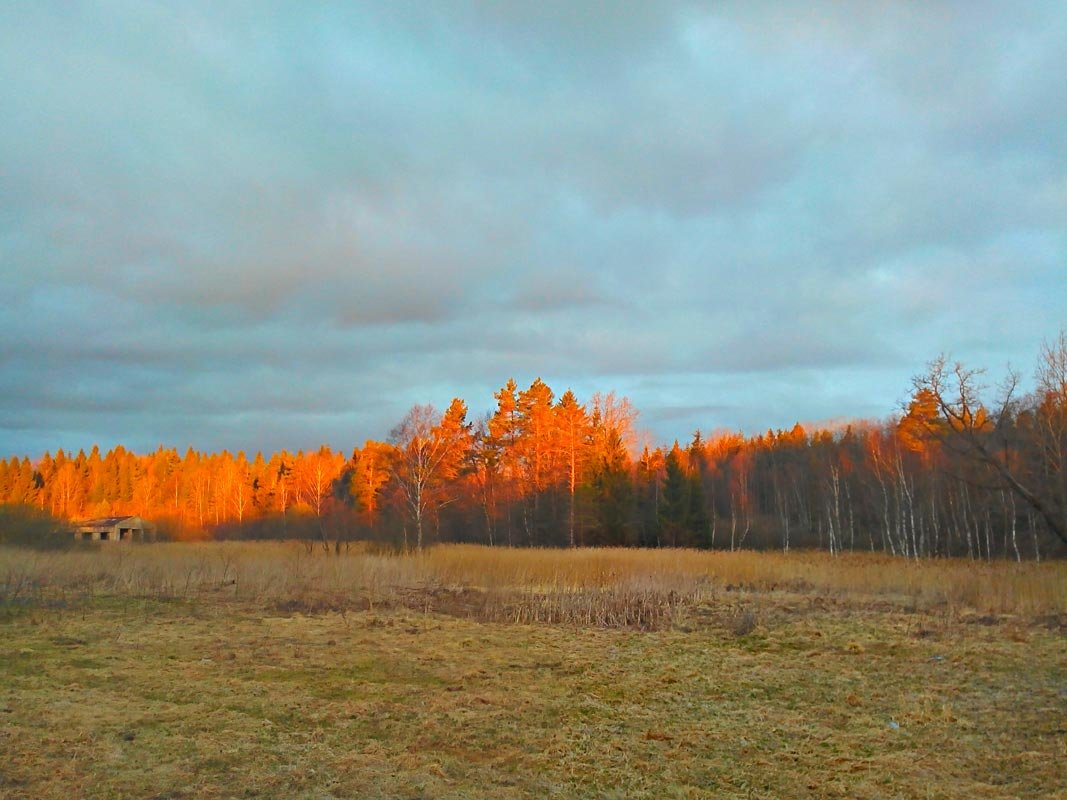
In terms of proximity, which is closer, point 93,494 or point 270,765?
point 270,765

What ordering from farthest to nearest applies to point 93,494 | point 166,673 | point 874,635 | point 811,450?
point 93,494
point 811,450
point 874,635
point 166,673

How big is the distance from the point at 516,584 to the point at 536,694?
34.8ft

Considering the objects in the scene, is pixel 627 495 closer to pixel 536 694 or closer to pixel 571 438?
pixel 571 438

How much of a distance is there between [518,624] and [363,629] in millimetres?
2822

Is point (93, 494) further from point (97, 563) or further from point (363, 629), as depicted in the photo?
point (363, 629)

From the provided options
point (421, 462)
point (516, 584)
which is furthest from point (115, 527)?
point (516, 584)

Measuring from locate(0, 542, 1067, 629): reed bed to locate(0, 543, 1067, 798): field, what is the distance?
142 millimetres

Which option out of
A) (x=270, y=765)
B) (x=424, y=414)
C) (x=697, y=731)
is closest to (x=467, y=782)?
(x=270, y=765)

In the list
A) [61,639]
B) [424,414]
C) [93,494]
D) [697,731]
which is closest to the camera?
[697,731]

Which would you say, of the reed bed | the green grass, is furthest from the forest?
the green grass

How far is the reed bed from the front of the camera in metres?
14.5

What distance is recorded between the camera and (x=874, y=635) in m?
11.3

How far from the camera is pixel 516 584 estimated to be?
18.3 meters

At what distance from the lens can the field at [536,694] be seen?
5.15 metres
